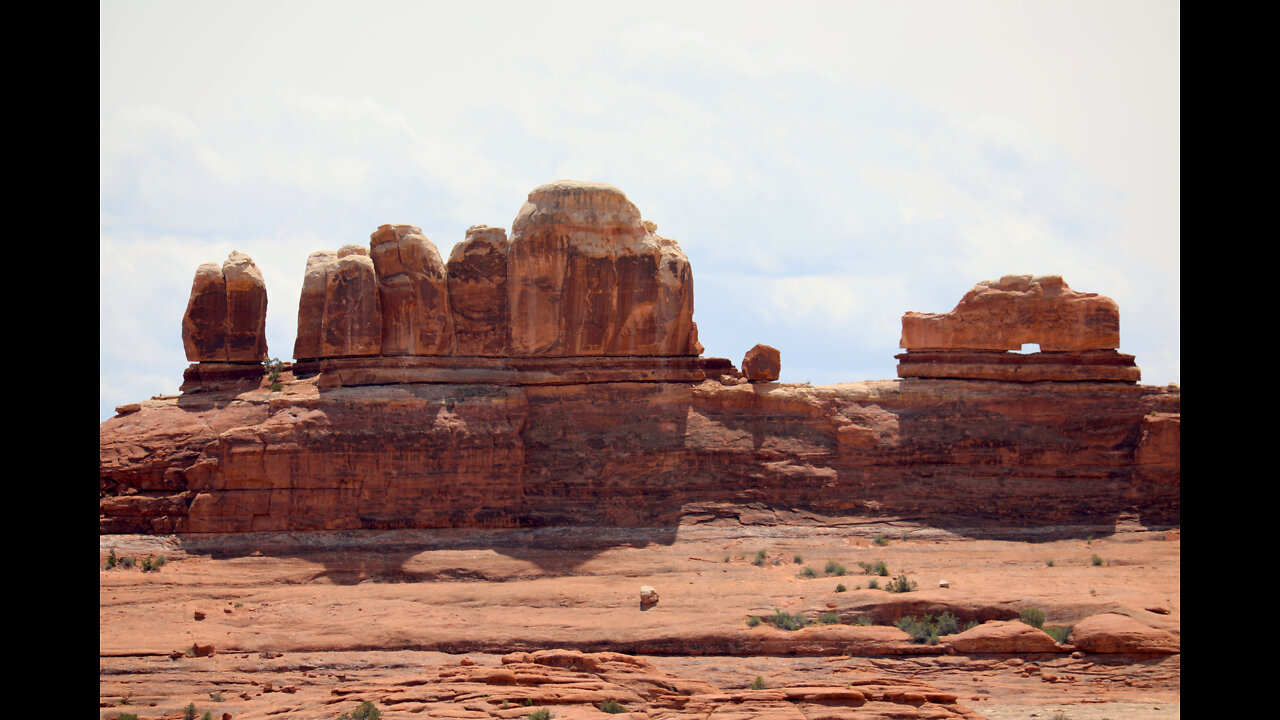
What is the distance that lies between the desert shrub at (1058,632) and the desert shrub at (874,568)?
413 cm

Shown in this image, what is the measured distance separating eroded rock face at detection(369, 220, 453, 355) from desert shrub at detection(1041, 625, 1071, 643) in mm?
16666

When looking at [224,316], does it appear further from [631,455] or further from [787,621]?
[787,621]

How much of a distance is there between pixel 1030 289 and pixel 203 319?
76.9 feet

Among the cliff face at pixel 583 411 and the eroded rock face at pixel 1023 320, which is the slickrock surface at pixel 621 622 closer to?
the cliff face at pixel 583 411

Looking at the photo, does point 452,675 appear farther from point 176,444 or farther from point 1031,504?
point 1031,504

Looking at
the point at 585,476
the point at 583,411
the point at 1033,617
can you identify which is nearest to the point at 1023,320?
the point at 1033,617

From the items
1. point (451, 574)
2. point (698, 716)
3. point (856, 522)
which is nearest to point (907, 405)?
point (856, 522)

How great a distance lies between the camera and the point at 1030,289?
3062 cm

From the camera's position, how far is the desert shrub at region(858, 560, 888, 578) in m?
23.5

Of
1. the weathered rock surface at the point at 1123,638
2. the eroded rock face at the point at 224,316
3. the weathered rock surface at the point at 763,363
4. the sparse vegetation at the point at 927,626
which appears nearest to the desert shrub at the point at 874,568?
the sparse vegetation at the point at 927,626

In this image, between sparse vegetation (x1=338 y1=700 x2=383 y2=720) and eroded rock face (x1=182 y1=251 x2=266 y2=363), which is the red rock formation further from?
sparse vegetation (x1=338 y1=700 x2=383 y2=720)

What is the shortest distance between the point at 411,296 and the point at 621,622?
464 inches

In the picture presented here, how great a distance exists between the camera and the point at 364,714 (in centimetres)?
1658

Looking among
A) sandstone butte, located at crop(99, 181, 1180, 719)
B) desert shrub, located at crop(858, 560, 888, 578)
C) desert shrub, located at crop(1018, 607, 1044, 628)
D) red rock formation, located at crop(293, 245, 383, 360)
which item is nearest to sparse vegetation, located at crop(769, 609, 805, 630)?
sandstone butte, located at crop(99, 181, 1180, 719)
